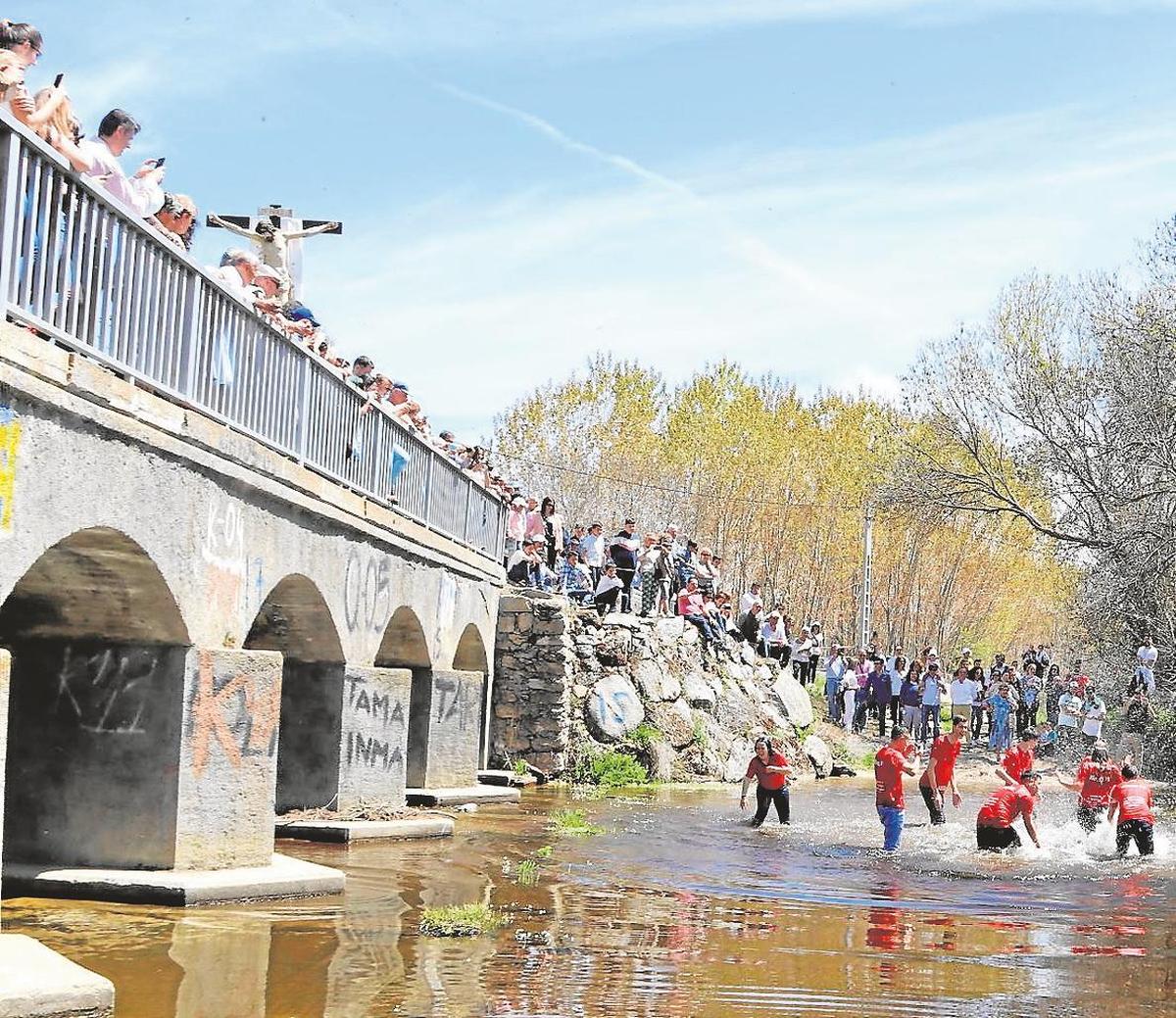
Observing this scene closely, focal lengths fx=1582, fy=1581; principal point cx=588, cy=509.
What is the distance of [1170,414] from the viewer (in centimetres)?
3002

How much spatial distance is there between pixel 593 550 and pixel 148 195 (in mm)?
20489

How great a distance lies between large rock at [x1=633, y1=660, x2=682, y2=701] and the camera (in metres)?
28.5

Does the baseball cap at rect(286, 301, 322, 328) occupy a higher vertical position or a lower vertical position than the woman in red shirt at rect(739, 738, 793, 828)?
higher

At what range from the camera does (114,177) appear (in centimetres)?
1000

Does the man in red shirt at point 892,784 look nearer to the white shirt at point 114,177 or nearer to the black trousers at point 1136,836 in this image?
the black trousers at point 1136,836

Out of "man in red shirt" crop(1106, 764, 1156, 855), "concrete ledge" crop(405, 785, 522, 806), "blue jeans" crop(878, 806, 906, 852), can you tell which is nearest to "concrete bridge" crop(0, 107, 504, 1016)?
"concrete ledge" crop(405, 785, 522, 806)

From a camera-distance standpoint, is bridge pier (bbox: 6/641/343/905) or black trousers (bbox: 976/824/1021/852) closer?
bridge pier (bbox: 6/641/343/905)

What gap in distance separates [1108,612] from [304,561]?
2197cm

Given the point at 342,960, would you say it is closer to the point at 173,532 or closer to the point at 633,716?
the point at 173,532

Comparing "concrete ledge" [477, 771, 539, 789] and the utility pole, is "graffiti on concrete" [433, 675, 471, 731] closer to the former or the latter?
"concrete ledge" [477, 771, 539, 789]

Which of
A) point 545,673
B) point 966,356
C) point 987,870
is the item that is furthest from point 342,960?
point 966,356

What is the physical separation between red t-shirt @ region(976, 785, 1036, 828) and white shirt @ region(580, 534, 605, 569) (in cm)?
1330

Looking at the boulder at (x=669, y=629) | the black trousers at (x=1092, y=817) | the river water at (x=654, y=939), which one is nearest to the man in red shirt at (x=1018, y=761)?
the black trousers at (x=1092, y=817)

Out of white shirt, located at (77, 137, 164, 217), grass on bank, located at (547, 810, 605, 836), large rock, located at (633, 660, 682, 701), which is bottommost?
grass on bank, located at (547, 810, 605, 836)
